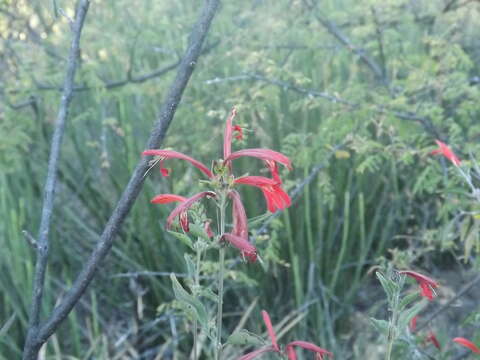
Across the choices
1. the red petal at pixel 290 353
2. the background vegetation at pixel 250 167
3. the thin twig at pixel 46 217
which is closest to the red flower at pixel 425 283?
the red petal at pixel 290 353

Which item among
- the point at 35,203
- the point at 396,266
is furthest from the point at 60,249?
the point at 396,266

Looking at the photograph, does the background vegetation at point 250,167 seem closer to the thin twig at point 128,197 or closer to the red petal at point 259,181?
the thin twig at point 128,197

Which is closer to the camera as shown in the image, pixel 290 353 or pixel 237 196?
pixel 237 196

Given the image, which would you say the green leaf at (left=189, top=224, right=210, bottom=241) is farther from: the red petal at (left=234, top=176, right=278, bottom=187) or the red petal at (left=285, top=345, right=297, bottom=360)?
the red petal at (left=285, top=345, right=297, bottom=360)

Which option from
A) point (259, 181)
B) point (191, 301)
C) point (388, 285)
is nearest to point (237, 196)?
point (259, 181)

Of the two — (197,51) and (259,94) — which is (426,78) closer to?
(259,94)

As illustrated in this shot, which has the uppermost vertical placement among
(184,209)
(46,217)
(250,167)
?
(184,209)

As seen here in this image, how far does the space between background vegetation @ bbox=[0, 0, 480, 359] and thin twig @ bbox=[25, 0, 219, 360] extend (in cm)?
84

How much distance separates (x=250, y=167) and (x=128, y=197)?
142 centimetres

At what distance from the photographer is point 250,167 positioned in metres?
2.59

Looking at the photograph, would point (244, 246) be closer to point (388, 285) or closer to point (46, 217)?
point (388, 285)

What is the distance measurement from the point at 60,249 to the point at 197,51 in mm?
1587

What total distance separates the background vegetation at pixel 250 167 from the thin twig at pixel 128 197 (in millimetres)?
843

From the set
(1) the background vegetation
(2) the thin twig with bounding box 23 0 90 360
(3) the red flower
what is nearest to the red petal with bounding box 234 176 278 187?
(3) the red flower
